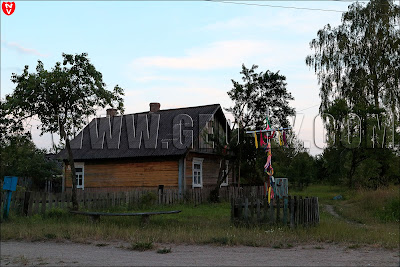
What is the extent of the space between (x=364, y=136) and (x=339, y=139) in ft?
5.61

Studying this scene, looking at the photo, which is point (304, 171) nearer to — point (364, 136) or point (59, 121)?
point (364, 136)

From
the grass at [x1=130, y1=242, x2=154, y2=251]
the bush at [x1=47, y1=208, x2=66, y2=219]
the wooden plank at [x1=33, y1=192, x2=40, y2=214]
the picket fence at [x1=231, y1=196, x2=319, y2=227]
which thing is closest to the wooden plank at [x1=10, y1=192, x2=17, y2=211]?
the wooden plank at [x1=33, y1=192, x2=40, y2=214]

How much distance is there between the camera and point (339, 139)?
30.2m

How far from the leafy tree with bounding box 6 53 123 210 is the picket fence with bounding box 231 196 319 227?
612cm

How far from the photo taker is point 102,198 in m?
17.6

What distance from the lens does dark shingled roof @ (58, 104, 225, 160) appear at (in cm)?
2400

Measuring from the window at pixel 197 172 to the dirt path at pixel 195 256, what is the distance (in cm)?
1554

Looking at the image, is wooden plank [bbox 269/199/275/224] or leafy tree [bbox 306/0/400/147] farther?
leafy tree [bbox 306/0/400/147]

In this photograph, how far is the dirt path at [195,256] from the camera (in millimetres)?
7531

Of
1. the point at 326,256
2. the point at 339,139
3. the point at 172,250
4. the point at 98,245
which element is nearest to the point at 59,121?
the point at 98,245

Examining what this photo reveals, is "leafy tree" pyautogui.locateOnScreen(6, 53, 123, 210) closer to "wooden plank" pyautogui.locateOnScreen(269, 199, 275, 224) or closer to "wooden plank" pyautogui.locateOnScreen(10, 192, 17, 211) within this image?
"wooden plank" pyautogui.locateOnScreen(10, 192, 17, 211)

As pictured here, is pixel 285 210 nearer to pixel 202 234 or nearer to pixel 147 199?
pixel 202 234

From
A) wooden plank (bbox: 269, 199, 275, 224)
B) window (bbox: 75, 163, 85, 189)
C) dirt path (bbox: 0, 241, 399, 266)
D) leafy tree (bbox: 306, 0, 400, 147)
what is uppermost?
leafy tree (bbox: 306, 0, 400, 147)

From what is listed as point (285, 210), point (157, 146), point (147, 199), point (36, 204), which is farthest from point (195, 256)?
point (157, 146)
